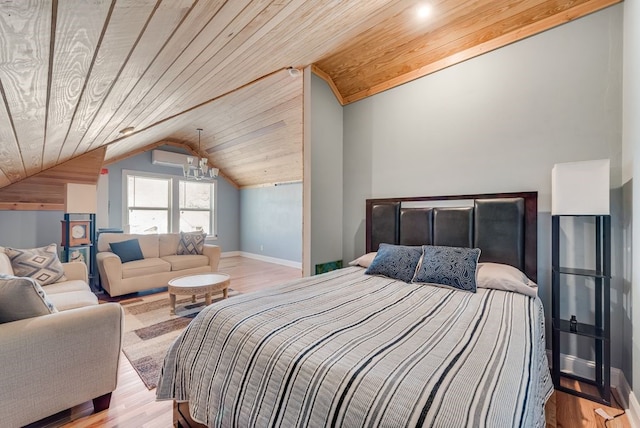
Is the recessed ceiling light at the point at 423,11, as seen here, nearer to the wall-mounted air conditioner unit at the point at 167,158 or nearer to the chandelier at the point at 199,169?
the chandelier at the point at 199,169

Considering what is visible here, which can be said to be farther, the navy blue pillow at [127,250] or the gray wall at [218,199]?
the gray wall at [218,199]

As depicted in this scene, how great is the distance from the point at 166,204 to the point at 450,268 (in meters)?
6.36

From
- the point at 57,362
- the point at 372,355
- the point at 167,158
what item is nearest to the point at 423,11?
the point at 372,355

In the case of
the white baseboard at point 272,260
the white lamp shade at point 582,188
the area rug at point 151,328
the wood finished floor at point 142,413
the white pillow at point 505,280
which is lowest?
the wood finished floor at point 142,413

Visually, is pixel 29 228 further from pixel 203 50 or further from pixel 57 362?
pixel 203 50

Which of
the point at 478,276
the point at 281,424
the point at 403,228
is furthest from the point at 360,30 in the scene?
the point at 281,424

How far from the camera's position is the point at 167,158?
598 cm

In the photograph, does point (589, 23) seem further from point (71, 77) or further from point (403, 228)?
point (71, 77)

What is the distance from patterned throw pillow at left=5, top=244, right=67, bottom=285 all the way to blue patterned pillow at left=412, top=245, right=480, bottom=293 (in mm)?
3595

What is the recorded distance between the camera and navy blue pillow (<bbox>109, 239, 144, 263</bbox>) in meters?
4.09

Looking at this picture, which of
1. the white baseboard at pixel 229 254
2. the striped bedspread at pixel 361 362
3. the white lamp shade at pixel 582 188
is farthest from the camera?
the white baseboard at pixel 229 254

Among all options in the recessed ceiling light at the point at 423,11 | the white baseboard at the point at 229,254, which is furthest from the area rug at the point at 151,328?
the recessed ceiling light at the point at 423,11

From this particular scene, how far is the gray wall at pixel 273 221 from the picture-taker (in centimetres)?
627

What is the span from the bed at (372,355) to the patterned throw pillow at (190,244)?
→ 350 centimetres
